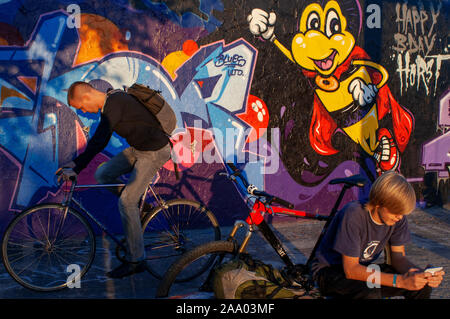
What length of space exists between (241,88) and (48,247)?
3398 mm

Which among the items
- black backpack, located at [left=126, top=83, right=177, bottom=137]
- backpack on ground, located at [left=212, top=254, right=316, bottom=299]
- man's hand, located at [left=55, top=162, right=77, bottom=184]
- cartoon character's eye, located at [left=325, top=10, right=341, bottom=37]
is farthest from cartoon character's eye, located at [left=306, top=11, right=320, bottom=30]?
backpack on ground, located at [left=212, top=254, right=316, bottom=299]

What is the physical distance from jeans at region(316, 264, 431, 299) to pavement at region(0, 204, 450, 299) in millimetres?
1152

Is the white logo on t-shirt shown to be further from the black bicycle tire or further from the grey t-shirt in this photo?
the black bicycle tire

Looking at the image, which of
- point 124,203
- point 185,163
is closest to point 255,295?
point 124,203

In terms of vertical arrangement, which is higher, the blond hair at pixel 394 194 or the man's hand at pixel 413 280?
the blond hair at pixel 394 194

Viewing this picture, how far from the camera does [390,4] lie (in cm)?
675

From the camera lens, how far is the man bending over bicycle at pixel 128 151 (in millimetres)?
3729

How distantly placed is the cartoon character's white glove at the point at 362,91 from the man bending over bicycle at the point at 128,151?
3752 millimetres

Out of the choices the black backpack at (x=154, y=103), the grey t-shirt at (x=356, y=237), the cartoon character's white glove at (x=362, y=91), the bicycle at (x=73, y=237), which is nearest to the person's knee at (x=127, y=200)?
the bicycle at (x=73, y=237)

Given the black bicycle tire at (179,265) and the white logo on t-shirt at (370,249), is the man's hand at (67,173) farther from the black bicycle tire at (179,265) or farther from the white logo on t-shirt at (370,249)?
the white logo on t-shirt at (370,249)

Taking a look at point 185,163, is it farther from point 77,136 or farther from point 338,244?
point 338,244

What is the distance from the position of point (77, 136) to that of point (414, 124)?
5360 millimetres

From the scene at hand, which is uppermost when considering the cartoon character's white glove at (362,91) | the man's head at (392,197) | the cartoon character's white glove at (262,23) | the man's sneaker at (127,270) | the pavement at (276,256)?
the cartoon character's white glove at (262,23)

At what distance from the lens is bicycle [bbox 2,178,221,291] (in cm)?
381
